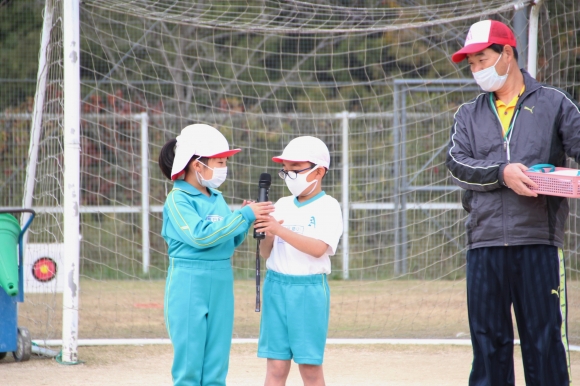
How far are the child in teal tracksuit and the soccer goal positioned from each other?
2529 millimetres

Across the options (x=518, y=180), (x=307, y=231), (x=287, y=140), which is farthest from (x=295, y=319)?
(x=287, y=140)

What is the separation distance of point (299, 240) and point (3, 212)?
2.57 meters

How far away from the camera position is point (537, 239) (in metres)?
3.15

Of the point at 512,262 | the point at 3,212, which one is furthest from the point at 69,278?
the point at 512,262

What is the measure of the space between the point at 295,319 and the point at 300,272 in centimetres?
23

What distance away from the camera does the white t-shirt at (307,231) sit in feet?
12.1

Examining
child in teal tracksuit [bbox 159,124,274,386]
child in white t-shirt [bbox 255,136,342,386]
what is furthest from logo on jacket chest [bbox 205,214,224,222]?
child in white t-shirt [bbox 255,136,342,386]

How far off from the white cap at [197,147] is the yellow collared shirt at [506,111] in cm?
127

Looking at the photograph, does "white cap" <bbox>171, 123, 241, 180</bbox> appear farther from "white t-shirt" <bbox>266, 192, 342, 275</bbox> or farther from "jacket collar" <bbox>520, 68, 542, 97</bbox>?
"jacket collar" <bbox>520, 68, 542, 97</bbox>

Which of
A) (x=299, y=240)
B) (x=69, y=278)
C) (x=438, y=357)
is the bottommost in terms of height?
(x=438, y=357)

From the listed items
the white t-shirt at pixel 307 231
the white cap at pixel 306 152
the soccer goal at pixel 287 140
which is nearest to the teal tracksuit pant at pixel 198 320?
the white t-shirt at pixel 307 231

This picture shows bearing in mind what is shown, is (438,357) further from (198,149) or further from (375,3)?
(375,3)

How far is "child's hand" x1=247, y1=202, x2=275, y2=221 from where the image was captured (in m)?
3.48

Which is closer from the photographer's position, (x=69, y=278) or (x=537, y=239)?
(x=537, y=239)
